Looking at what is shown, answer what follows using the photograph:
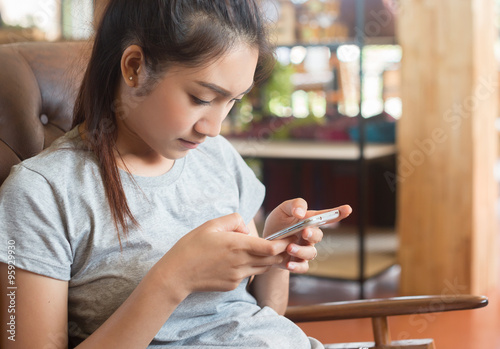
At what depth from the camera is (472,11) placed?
2.97 m

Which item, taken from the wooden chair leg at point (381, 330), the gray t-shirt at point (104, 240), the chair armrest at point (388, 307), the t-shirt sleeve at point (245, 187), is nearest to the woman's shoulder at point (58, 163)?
the gray t-shirt at point (104, 240)

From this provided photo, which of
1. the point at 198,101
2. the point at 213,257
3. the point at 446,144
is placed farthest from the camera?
the point at 446,144

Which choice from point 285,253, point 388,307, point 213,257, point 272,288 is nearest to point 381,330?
point 388,307

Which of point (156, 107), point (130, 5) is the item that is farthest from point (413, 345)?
point (130, 5)

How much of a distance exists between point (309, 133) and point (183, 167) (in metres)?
2.21

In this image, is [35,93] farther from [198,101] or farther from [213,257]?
[213,257]

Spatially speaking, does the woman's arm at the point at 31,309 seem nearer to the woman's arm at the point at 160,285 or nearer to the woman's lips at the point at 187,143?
the woman's arm at the point at 160,285

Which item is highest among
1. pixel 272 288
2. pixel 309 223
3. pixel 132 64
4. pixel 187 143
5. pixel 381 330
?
pixel 132 64

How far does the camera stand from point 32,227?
3.29 ft

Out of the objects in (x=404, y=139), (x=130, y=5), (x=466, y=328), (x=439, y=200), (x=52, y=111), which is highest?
(x=130, y=5)

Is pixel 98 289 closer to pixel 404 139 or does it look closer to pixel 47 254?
pixel 47 254

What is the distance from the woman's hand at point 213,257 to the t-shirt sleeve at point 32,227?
17 cm

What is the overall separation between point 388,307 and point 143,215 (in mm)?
540

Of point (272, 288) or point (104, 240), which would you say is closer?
point (104, 240)
